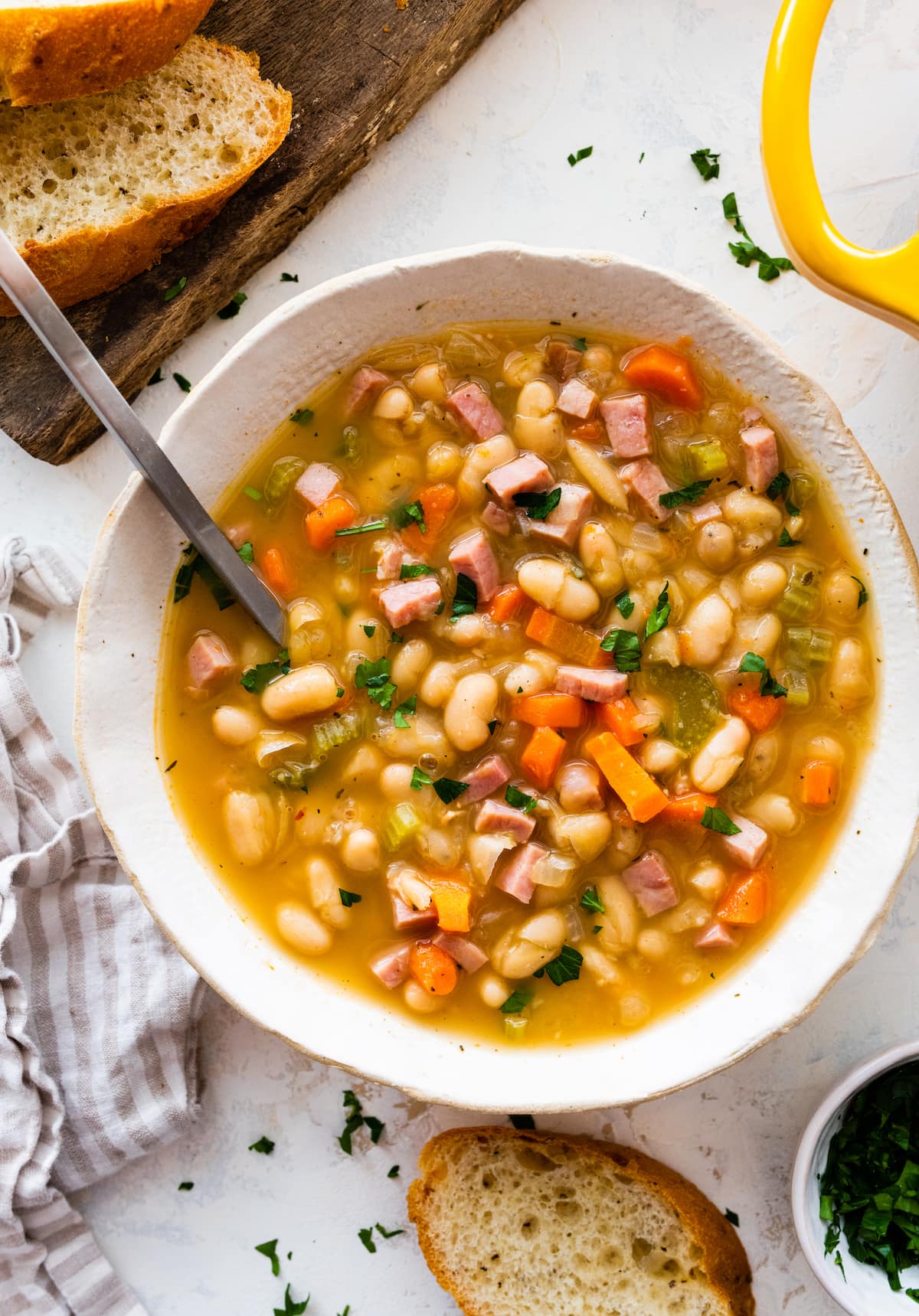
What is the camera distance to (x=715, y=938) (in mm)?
2633

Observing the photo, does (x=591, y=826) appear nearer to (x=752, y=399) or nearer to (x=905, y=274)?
(x=752, y=399)

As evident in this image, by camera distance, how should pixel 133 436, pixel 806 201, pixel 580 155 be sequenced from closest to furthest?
pixel 806 201 → pixel 133 436 → pixel 580 155

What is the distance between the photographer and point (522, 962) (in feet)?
8.44

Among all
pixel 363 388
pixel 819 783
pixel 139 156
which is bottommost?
pixel 819 783

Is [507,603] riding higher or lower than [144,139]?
lower

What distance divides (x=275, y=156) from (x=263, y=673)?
50.3 inches

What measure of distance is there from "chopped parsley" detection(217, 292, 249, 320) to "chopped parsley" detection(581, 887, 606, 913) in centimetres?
167

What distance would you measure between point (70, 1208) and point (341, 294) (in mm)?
2368

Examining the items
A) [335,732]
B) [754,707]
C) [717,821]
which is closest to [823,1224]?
Result: [717,821]

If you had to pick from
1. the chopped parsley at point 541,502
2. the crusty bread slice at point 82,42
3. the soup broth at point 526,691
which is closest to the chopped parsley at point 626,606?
the soup broth at point 526,691

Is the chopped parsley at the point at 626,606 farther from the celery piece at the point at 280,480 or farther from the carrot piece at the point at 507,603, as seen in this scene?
the celery piece at the point at 280,480

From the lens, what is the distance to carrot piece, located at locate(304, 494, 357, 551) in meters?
2.62

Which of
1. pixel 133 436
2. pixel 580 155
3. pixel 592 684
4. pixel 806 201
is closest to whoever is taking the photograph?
pixel 806 201

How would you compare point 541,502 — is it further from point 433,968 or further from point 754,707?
point 433,968
